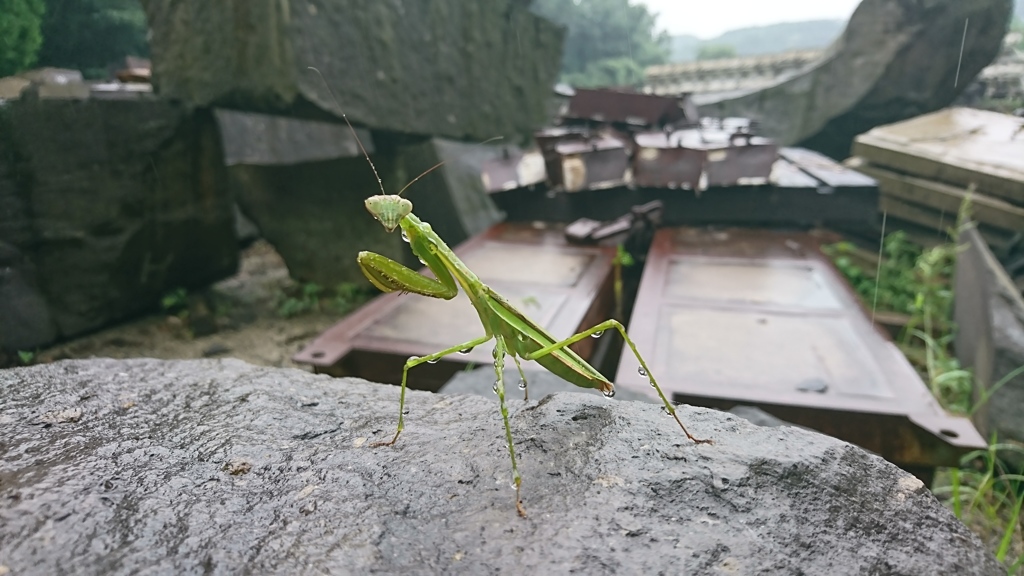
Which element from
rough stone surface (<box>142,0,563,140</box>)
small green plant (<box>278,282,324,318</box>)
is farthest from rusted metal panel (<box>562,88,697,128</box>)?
small green plant (<box>278,282,324,318</box>)

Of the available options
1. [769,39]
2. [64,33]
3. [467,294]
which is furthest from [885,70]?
[64,33]

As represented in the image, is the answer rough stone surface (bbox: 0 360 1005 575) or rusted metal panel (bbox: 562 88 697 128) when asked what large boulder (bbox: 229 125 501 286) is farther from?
rough stone surface (bbox: 0 360 1005 575)

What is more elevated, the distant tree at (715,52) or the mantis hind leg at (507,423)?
the distant tree at (715,52)

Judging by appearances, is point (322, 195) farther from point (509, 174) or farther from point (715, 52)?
point (715, 52)

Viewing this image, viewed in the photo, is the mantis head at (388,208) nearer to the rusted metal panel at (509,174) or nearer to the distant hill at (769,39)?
the rusted metal panel at (509,174)

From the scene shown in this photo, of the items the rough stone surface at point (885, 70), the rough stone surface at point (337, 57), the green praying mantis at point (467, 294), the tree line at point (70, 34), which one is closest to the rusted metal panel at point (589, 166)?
the rough stone surface at point (337, 57)

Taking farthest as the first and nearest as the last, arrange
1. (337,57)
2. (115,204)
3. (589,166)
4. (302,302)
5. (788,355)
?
1. (589,166)
2. (302,302)
3. (337,57)
4. (115,204)
5. (788,355)
